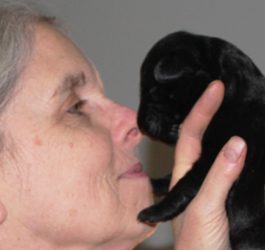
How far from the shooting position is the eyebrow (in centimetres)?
111

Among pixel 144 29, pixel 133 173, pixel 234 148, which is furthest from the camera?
pixel 144 29

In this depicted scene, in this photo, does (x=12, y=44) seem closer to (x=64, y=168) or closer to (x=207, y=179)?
(x=64, y=168)

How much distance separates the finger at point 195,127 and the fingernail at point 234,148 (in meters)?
0.07

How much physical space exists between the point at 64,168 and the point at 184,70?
Result: 267mm

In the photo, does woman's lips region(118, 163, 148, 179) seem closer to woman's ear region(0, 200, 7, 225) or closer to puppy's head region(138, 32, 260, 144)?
puppy's head region(138, 32, 260, 144)

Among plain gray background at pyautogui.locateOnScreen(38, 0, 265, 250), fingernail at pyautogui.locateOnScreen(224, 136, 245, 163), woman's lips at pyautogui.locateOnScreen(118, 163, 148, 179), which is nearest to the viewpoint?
fingernail at pyautogui.locateOnScreen(224, 136, 245, 163)

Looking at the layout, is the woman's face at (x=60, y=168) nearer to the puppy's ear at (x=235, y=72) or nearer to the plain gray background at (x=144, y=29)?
the puppy's ear at (x=235, y=72)

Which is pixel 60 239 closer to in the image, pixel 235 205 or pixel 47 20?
pixel 235 205

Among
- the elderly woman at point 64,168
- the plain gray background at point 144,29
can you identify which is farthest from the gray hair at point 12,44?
the plain gray background at point 144,29

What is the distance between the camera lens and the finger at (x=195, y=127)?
105 centimetres

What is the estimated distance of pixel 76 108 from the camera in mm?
1164

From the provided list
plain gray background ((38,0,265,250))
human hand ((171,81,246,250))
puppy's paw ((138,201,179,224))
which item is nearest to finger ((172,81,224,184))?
human hand ((171,81,246,250))

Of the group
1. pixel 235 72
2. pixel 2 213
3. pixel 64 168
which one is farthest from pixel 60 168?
pixel 235 72

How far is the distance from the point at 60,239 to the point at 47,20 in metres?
0.44
